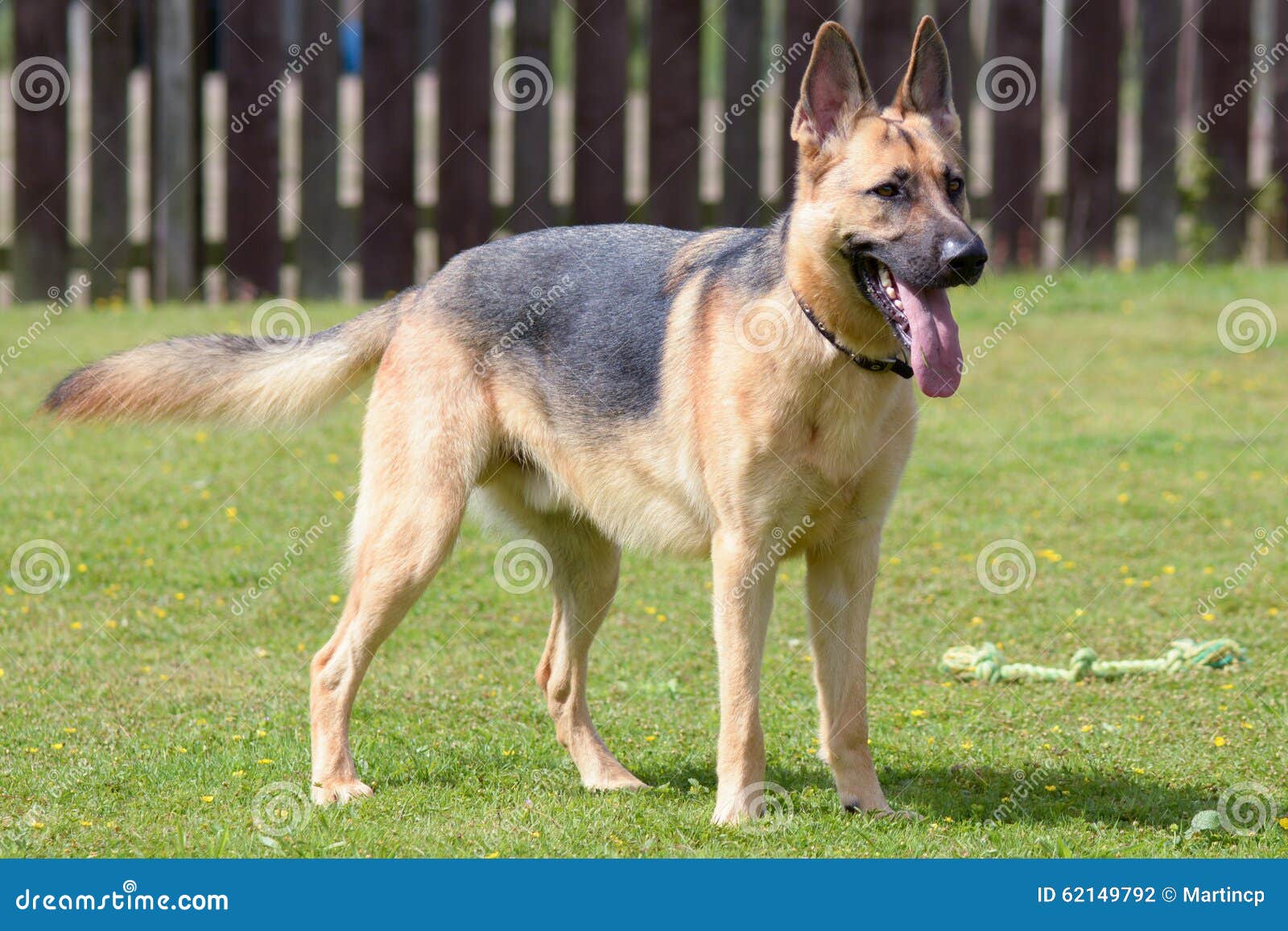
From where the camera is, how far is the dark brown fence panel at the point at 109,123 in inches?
423

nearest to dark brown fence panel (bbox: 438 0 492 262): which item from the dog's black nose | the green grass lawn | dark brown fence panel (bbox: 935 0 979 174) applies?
the green grass lawn

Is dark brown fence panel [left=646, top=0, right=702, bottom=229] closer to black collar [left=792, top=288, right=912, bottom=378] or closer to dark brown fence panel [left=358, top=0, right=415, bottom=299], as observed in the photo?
dark brown fence panel [left=358, top=0, right=415, bottom=299]

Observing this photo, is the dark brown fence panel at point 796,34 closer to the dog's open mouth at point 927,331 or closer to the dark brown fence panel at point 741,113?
the dark brown fence panel at point 741,113

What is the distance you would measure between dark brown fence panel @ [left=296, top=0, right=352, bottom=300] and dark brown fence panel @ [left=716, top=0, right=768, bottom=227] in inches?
112

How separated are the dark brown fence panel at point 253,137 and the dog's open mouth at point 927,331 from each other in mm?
7512

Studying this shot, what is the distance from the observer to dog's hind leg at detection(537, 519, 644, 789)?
5.31 m

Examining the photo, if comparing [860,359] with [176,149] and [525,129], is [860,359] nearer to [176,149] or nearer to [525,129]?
[525,129]

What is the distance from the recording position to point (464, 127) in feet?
36.6

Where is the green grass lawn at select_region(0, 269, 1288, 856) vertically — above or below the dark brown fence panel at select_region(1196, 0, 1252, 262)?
below

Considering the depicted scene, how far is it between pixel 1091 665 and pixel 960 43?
6.74 meters

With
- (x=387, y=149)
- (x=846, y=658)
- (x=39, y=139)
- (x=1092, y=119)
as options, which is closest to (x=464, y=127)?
(x=387, y=149)

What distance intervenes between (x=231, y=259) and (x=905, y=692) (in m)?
6.88

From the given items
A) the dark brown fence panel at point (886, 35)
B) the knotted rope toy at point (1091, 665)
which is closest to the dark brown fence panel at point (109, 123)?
the dark brown fence panel at point (886, 35)

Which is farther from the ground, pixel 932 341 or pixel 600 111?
pixel 600 111
